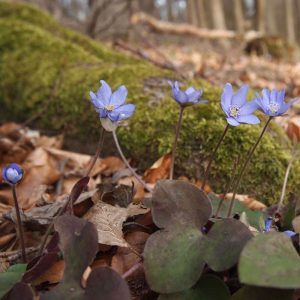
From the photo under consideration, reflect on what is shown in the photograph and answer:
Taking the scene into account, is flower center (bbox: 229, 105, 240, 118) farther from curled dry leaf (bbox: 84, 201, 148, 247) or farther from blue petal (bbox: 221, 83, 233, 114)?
curled dry leaf (bbox: 84, 201, 148, 247)

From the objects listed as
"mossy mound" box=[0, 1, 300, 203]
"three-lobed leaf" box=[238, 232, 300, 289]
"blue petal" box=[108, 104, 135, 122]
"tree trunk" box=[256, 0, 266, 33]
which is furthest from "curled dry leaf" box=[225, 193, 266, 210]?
"tree trunk" box=[256, 0, 266, 33]

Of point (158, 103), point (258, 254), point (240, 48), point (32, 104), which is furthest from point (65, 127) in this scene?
point (240, 48)

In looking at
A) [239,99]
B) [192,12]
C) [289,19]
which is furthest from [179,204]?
[192,12]

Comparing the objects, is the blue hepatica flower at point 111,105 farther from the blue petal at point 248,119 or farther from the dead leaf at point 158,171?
the dead leaf at point 158,171

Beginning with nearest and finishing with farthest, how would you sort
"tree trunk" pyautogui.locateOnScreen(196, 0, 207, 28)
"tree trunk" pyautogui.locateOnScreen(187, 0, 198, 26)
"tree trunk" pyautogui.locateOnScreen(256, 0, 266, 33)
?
1. "tree trunk" pyautogui.locateOnScreen(256, 0, 266, 33)
2. "tree trunk" pyautogui.locateOnScreen(196, 0, 207, 28)
3. "tree trunk" pyautogui.locateOnScreen(187, 0, 198, 26)

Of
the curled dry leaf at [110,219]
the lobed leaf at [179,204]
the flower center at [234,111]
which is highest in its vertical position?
the flower center at [234,111]

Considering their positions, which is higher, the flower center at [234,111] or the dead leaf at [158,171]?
the flower center at [234,111]

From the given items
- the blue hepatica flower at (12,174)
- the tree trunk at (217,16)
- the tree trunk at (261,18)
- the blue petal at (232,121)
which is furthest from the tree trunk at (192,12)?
the blue hepatica flower at (12,174)
